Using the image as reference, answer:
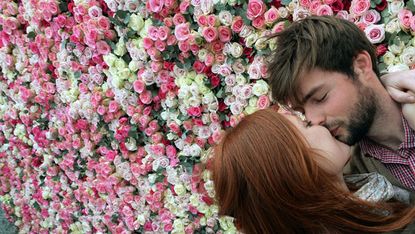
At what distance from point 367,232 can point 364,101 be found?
512 mm

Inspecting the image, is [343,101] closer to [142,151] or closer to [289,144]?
[289,144]

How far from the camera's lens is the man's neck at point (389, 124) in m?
1.69

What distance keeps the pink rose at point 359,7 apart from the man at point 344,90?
0.22 feet

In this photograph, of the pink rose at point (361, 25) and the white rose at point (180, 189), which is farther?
the white rose at point (180, 189)

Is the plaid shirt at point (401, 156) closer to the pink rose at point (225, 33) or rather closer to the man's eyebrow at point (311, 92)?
the man's eyebrow at point (311, 92)

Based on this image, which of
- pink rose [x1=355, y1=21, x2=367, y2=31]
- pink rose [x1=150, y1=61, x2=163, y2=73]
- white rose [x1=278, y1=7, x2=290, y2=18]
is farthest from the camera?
pink rose [x1=150, y1=61, x2=163, y2=73]

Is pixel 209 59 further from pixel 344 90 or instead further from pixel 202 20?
pixel 344 90

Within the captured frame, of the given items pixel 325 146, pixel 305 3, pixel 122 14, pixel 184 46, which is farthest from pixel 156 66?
pixel 325 146

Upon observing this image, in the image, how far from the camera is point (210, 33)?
7.09 ft

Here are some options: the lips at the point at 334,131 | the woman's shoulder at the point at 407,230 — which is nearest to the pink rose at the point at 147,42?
the lips at the point at 334,131

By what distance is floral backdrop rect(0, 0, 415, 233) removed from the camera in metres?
2.07

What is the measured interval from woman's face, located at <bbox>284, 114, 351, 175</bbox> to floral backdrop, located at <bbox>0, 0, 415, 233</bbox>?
504mm

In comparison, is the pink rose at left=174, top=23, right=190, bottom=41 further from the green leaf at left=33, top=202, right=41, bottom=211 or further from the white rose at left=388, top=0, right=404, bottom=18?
the green leaf at left=33, top=202, right=41, bottom=211

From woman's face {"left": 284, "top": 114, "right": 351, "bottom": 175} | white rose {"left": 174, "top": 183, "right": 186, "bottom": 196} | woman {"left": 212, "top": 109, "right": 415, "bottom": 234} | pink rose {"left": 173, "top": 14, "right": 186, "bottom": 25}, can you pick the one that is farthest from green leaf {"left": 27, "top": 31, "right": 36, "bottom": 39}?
woman's face {"left": 284, "top": 114, "right": 351, "bottom": 175}
